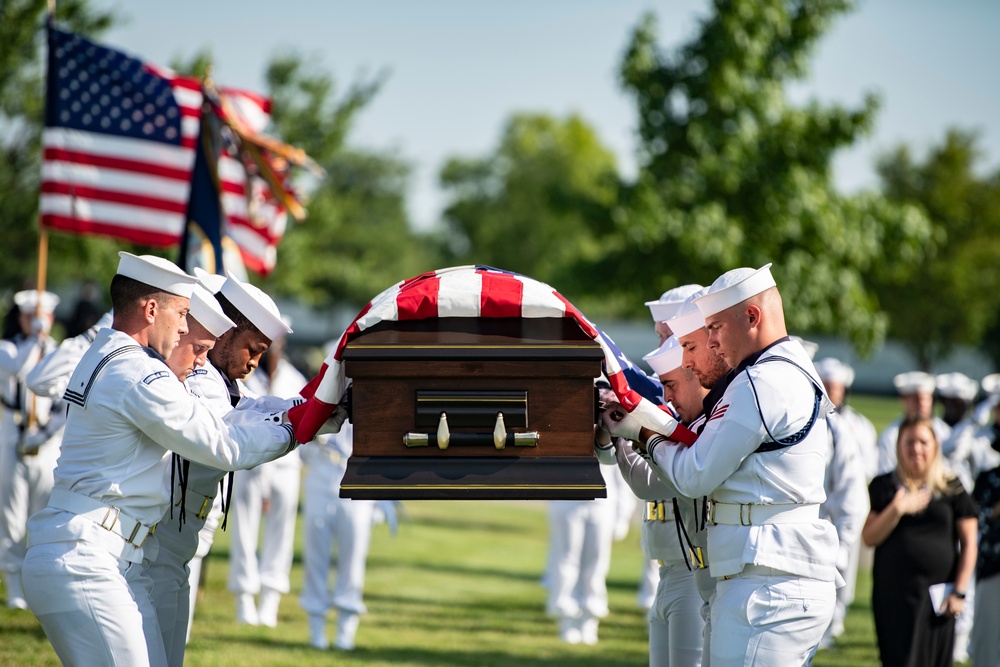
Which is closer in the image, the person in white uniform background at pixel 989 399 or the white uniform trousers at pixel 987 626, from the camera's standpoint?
the white uniform trousers at pixel 987 626

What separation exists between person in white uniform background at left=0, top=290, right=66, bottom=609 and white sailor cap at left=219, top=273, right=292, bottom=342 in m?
4.55

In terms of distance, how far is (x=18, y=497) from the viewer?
8.88m

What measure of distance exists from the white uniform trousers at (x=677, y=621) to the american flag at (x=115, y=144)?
660cm

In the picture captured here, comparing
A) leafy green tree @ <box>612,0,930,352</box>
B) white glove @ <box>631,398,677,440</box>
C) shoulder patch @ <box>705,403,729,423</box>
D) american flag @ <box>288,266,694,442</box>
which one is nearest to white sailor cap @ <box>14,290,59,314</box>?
american flag @ <box>288,266,694,442</box>

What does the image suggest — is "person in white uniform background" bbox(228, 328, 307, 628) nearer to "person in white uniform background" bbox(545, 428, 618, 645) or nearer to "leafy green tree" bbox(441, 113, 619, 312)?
"person in white uniform background" bbox(545, 428, 618, 645)

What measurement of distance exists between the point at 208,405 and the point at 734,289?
2216 millimetres

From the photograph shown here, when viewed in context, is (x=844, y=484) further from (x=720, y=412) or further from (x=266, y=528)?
(x=266, y=528)

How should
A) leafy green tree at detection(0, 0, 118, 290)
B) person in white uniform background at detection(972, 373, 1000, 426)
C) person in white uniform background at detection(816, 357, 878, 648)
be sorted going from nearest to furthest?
person in white uniform background at detection(816, 357, 878, 648) < person in white uniform background at detection(972, 373, 1000, 426) < leafy green tree at detection(0, 0, 118, 290)

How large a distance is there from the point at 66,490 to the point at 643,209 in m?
14.0

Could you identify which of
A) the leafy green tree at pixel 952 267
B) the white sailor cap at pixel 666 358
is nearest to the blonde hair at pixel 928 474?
the white sailor cap at pixel 666 358

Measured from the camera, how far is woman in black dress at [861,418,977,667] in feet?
20.8

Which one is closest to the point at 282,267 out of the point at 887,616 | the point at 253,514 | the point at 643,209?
the point at 643,209

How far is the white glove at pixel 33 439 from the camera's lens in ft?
28.4

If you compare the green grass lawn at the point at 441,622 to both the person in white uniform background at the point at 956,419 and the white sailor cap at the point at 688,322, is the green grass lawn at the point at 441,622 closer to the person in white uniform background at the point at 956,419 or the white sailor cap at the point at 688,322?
the person in white uniform background at the point at 956,419
